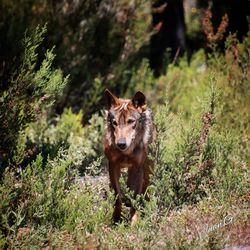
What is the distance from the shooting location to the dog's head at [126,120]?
778 centimetres

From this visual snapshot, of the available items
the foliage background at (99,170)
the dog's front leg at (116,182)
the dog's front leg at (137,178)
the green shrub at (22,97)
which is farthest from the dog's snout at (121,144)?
the green shrub at (22,97)

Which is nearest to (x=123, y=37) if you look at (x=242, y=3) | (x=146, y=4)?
(x=146, y=4)

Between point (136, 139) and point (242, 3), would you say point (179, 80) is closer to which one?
point (242, 3)

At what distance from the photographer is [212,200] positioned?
7.43m

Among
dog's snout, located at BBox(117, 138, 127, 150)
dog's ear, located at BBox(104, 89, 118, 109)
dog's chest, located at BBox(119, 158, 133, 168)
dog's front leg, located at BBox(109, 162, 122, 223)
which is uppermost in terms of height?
dog's ear, located at BBox(104, 89, 118, 109)

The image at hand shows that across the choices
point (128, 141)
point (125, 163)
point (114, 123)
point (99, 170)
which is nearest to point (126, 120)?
point (114, 123)

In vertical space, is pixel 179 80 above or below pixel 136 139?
above

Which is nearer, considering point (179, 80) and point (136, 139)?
point (136, 139)

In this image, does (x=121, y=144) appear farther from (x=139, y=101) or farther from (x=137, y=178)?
(x=139, y=101)

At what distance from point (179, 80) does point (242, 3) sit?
344 cm

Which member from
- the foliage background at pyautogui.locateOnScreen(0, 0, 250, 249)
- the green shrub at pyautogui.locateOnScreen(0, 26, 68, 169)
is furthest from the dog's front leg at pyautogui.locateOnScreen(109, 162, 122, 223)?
the green shrub at pyautogui.locateOnScreen(0, 26, 68, 169)

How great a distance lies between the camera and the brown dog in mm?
7902

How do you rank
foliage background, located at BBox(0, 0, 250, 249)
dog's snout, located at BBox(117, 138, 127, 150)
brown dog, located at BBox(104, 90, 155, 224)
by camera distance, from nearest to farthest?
foliage background, located at BBox(0, 0, 250, 249)
dog's snout, located at BBox(117, 138, 127, 150)
brown dog, located at BBox(104, 90, 155, 224)

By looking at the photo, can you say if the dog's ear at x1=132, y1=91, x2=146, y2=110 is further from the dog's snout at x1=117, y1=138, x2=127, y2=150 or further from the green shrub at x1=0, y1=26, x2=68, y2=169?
the green shrub at x1=0, y1=26, x2=68, y2=169
